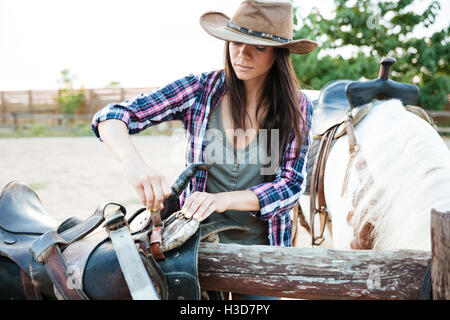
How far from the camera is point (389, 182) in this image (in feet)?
3.92

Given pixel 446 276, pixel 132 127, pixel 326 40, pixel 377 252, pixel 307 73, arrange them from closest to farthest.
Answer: pixel 446 276
pixel 377 252
pixel 132 127
pixel 307 73
pixel 326 40

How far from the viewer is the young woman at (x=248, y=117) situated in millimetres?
1055

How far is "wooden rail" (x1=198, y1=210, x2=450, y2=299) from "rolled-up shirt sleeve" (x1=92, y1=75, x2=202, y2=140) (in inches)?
18.4

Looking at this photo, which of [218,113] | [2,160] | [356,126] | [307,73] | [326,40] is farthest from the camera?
[326,40]

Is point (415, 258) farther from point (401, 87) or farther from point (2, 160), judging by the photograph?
point (2, 160)

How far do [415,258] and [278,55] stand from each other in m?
0.74

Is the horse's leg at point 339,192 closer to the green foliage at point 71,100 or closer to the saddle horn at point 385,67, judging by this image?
the saddle horn at point 385,67

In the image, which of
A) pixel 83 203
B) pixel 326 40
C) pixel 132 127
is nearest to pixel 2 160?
pixel 83 203

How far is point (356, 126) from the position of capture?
6.10ft

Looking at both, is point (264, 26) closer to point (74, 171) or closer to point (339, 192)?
point (339, 192)

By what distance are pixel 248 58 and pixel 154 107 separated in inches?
13.7

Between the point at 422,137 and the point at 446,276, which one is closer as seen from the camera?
the point at 446,276

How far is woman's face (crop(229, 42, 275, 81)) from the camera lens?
3.52 feet

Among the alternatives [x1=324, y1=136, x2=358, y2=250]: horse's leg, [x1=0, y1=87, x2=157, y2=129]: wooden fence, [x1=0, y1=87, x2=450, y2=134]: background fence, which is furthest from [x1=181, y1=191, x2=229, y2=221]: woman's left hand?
[x1=0, y1=87, x2=157, y2=129]: wooden fence
